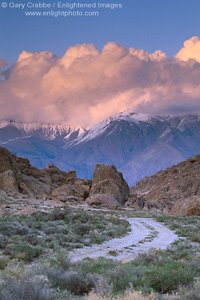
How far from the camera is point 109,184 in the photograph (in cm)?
6556

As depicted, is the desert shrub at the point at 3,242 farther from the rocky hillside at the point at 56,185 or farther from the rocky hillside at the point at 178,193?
the rocky hillside at the point at 178,193

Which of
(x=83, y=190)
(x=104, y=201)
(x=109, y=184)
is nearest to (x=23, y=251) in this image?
(x=104, y=201)

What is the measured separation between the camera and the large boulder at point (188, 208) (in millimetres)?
40906

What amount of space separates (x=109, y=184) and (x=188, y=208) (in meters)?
26.3

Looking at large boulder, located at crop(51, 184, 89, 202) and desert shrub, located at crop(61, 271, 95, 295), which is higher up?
large boulder, located at crop(51, 184, 89, 202)

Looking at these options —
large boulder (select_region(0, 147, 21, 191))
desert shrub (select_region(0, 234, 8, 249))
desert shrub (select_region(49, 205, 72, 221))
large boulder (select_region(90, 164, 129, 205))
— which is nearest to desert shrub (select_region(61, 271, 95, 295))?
desert shrub (select_region(0, 234, 8, 249))

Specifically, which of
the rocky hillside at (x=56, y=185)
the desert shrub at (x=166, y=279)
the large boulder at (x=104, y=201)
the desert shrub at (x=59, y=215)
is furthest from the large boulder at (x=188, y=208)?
the desert shrub at (x=166, y=279)

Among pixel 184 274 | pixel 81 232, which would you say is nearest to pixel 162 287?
pixel 184 274

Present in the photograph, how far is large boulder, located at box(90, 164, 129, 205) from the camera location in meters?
64.5

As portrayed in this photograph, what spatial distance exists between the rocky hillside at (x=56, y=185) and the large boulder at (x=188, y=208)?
14.7 meters

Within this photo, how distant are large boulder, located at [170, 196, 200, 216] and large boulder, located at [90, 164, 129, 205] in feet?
67.3

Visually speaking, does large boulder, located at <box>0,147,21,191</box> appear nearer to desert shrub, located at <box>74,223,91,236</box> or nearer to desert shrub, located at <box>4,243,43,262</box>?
desert shrub, located at <box>74,223,91,236</box>

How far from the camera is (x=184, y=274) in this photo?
24.3 ft

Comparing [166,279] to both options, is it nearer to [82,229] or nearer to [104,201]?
[82,229]
